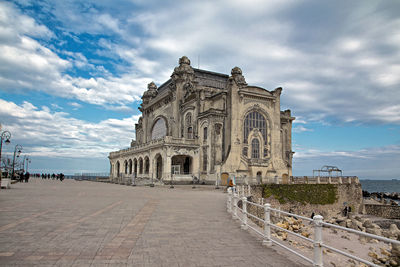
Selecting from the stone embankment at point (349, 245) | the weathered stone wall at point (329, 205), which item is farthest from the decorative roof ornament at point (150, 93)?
the stone embankment at point (349, 245)

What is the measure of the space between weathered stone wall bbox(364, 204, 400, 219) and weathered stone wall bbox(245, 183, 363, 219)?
2.19 m

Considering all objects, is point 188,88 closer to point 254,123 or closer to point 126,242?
point 254,123

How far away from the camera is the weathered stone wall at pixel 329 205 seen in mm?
35425

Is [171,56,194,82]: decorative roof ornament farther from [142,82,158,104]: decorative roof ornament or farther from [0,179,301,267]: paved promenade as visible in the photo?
[0,179,301,267]: paved promenade

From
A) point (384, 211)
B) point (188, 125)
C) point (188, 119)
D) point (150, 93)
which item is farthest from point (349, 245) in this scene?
point (150, 93)

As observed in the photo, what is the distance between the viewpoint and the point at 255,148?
159 ft

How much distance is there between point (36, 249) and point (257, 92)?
146 feet

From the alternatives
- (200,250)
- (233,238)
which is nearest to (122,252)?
(200,250)

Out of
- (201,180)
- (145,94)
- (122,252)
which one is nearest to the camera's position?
(122,252)

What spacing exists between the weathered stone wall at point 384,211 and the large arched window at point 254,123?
1738cm

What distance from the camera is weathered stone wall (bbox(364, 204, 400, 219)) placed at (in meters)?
42.5

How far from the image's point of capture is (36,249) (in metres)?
7.04

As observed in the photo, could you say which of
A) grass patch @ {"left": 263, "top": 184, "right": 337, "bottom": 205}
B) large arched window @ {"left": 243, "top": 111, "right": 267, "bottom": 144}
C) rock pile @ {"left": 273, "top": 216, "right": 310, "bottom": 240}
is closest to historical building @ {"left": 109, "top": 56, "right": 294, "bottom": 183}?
large arched window @ {"left": 243, "top": 111, "right": 267, "bottom": 144}

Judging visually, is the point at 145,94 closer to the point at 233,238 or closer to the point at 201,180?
the point at 201,180
